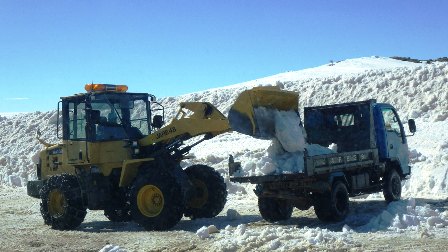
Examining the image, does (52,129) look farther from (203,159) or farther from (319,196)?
(319,196)

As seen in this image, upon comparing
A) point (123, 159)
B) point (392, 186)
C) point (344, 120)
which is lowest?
point (392, 186)

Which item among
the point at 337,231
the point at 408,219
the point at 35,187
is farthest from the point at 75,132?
the point at 408,219

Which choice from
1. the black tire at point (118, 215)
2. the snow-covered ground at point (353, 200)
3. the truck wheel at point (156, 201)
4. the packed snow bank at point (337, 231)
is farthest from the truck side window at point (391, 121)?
the black tire at point (118, 215)

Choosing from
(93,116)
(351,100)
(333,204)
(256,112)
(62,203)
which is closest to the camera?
(333,204)

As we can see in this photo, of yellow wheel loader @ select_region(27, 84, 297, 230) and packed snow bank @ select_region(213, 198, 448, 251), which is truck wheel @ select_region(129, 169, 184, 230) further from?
packed snow bank @ select_region(213, 198, 448, 251)

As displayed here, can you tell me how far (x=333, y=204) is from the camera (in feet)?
35.6

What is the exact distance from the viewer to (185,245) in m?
9.61

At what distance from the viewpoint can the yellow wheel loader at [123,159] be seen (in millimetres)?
11703

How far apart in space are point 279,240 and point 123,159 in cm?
443

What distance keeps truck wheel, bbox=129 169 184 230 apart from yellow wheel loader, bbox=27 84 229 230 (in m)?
0.02

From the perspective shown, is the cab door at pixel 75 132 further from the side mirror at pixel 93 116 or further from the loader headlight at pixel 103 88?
the loader headlight at pixel 103 88

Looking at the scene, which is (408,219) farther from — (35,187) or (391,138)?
(35,187)

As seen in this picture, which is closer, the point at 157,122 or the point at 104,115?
the point at 104,115

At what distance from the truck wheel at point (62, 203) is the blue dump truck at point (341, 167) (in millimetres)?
3174
